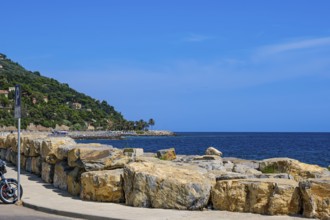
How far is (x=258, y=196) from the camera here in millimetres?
10234

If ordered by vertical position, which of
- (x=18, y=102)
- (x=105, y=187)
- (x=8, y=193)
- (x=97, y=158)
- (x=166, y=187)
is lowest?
(x=8, y=193)

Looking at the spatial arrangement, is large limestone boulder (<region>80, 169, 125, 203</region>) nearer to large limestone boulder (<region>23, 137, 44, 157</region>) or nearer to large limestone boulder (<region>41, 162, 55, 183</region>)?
large limestone boulder (<region>41, 162, 55, 183</region>)

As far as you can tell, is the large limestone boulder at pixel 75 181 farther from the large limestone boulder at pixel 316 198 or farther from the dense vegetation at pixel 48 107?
the dense vegetation at pixel 48 107

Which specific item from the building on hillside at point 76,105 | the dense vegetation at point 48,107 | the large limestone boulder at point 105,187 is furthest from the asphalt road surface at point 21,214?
the building on hillside at point 76,105

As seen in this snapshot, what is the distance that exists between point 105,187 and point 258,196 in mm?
3700

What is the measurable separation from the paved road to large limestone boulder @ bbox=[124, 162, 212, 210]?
1754 millimetres

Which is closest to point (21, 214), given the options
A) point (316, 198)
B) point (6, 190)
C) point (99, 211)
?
point (99, 211)

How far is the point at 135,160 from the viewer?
12.7 m

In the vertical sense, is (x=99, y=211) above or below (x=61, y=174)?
below

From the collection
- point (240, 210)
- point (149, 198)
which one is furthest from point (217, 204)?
point (149, 198)

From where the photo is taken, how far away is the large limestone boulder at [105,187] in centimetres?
1195

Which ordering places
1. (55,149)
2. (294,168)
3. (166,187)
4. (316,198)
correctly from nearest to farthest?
1. (316,198)
2. (166,187)
3. (55,149)
4. (294,168)

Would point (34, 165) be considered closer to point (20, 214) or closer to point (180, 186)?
point (20, 214)

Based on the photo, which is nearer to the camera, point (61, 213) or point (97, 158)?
point (61, 213)
